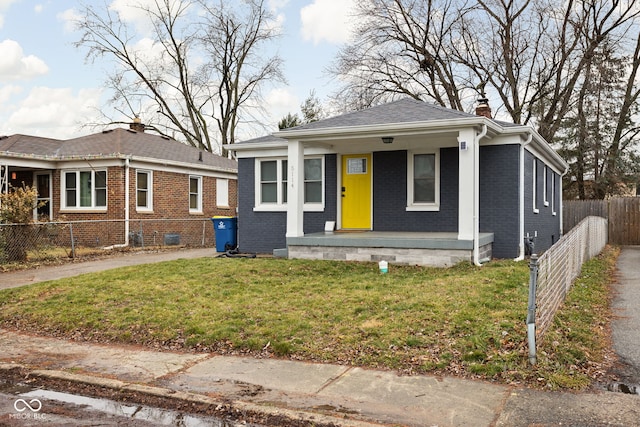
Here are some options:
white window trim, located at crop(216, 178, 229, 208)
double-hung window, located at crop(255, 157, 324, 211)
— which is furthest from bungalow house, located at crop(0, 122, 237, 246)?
double-hung window, located at crop(255, 157, 324, 211)

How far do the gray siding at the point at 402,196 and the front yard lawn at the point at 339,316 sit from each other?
8.77ft

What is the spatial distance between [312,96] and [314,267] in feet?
106

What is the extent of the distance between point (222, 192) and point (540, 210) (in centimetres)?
1307

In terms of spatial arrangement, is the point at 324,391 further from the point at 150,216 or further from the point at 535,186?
the point at 150,216

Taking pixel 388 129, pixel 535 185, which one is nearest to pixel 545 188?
pixel 535 185

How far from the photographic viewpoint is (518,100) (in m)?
29.5

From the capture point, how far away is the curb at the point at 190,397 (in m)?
4.21

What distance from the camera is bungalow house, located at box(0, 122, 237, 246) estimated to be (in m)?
18.4

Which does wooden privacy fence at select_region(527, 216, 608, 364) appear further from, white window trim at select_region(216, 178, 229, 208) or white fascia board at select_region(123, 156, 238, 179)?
white window trim at select_region(216, 178, 229, 208)

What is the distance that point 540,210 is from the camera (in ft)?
51.8

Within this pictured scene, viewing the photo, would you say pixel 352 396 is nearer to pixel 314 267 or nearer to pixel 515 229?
pixel 314 267

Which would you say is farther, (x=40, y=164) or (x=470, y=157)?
(x=40, y=164)

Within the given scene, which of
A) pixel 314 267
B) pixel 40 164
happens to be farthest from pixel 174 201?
pixel 314 267

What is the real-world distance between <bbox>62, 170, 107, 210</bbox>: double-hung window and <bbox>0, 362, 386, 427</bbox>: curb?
13.7 m
